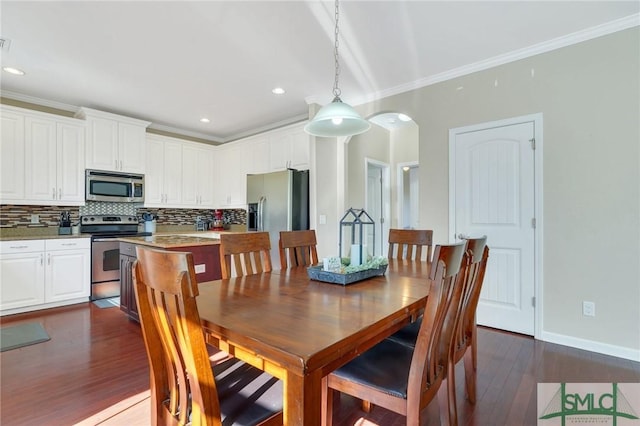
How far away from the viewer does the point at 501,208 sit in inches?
115

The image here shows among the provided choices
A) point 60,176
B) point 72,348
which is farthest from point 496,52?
point 60,176

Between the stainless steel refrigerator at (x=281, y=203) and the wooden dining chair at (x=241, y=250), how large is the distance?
5.95 feet

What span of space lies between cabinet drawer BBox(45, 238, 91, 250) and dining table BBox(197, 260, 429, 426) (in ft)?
10.7

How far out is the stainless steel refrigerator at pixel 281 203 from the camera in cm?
396

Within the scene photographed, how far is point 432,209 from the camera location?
3.36 metres

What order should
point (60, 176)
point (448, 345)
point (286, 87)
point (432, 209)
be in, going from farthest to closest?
1. point (60, 176)
2. point (286, 87)
3. point (432, 209)
4. point (448, 345)

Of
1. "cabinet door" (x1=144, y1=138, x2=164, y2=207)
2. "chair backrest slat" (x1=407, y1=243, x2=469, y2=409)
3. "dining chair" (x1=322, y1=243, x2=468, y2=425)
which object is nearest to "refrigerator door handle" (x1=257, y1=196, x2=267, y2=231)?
"cabinet door" (x1=144, y1=138, x2=164, y2=207)

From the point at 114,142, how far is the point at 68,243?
1490mm

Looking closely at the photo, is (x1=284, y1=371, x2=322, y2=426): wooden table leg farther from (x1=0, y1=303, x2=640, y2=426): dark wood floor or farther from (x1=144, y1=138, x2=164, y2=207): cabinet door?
(x1=144, y1=138, x2=164, y2=207): cabinet door

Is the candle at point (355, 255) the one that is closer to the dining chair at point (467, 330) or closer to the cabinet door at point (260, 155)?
the dining chair at point (467, 330)

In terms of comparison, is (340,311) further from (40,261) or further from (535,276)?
(40,261)

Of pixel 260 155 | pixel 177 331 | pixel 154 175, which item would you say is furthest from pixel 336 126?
pixel 154 175

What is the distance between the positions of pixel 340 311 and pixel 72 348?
2683 millimetres

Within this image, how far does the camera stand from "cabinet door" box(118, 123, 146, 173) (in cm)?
432
